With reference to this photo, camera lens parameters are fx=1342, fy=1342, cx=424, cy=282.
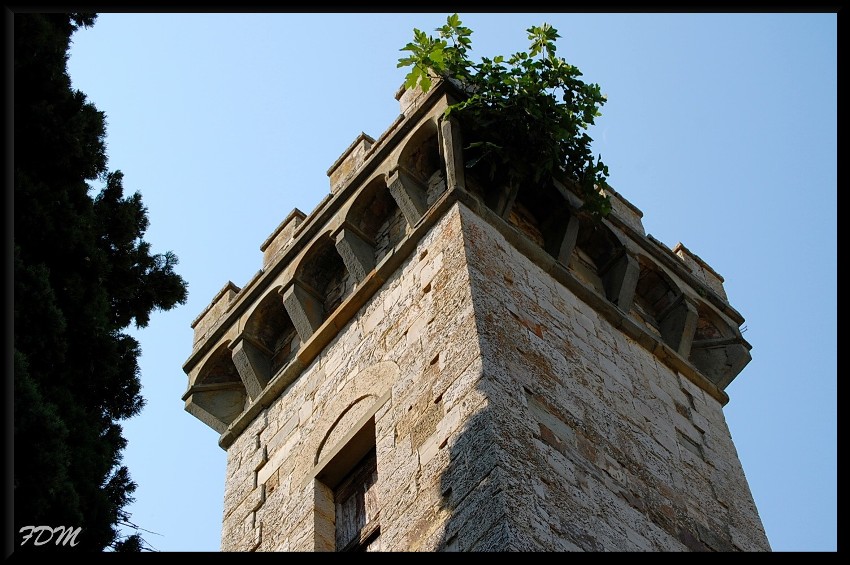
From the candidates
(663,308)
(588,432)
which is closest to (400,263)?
(588,432)

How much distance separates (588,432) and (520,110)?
2784 millimetres

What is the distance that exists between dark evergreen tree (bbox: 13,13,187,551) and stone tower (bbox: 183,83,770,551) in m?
1.43

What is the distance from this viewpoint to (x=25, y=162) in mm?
7117

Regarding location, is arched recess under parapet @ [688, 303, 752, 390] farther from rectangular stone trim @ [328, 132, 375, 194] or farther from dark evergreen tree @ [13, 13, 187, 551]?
dark evergreen tree @ [13, 13, 187, 551]

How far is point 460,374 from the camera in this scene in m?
7.30

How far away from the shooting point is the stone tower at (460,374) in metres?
6.88

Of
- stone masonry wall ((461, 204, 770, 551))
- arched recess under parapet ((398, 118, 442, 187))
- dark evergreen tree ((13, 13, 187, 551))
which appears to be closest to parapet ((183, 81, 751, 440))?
arched recess under parapet ((398, 118, 442, 187))

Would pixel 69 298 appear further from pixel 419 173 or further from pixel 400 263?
pixel 419 173

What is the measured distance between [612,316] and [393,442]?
2.33m

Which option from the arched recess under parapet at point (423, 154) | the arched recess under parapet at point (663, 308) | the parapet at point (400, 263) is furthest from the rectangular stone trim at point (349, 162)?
the arched recess under parapet at point (663, 308)

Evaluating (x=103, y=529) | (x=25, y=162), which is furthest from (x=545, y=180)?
(x=103, y=529)

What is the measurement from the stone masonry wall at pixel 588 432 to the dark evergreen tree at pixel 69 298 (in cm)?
182

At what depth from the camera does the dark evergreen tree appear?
5.79 m

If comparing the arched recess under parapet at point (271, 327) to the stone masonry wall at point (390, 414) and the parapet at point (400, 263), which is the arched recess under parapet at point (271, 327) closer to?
the parapet at point (400, 263)
